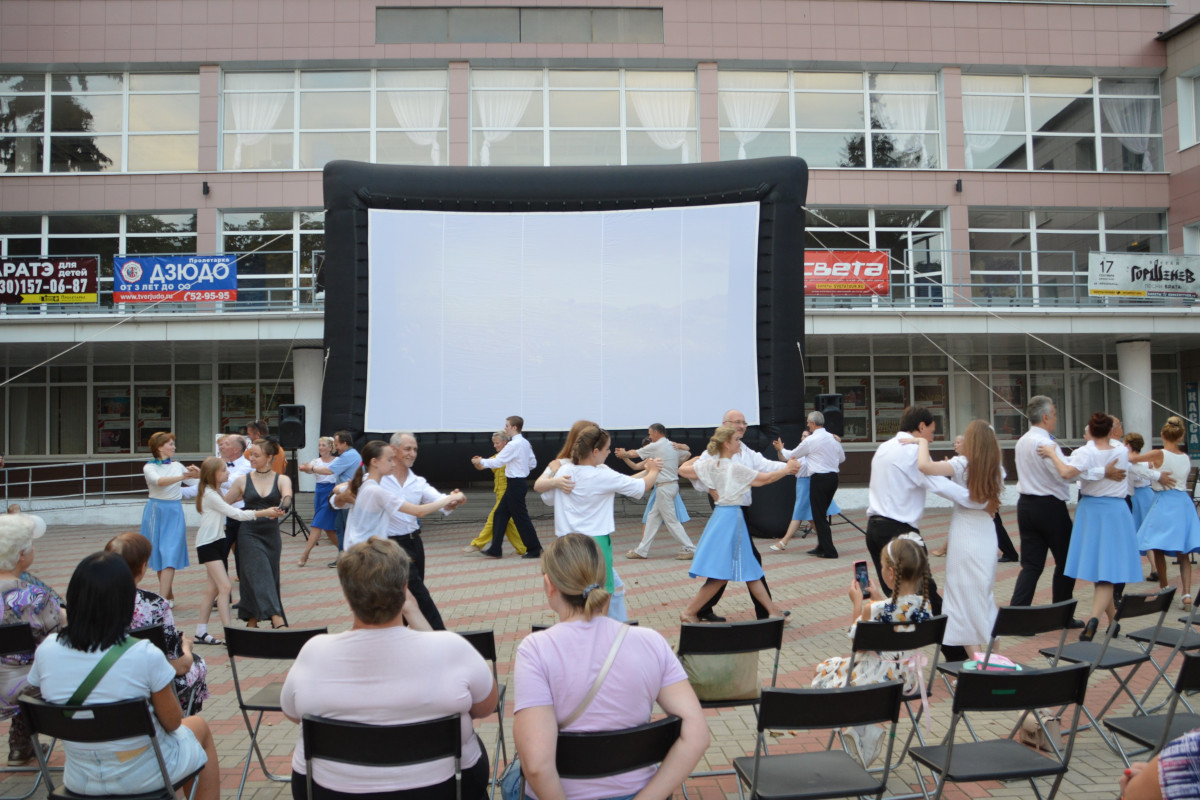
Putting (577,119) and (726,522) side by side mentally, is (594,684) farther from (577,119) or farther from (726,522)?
(577,119)

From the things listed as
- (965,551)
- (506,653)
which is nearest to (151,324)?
(506,653)

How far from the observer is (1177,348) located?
20828 mm

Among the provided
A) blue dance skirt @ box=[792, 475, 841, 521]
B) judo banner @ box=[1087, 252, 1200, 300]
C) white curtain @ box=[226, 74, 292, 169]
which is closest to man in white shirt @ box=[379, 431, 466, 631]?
blue dance skirt @ box=[792, 475, 841, 521]

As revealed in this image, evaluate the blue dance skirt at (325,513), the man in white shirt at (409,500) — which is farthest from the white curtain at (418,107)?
the man in white shirt at (409,500)

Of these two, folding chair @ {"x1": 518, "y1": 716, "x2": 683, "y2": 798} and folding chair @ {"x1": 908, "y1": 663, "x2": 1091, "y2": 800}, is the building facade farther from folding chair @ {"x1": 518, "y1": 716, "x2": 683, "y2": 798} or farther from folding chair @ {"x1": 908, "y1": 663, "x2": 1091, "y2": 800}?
folding chair @ {"x1": 518, "y1": 716, "x2": 683, "y2": 798}

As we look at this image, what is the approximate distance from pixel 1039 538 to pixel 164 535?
24.2 feet

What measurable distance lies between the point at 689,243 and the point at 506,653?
7.92 m

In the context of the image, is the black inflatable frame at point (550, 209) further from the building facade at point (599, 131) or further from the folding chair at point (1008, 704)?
the folding chair at point (1008, 704)

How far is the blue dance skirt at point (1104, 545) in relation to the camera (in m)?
6.28

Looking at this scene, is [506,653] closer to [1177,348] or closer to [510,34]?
[510,34]

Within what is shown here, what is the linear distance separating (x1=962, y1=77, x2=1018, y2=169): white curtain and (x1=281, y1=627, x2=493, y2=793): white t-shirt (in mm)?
20654

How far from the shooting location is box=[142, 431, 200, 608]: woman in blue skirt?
303 inches

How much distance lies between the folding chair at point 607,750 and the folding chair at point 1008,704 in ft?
3.90

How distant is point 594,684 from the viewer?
2.64 meters
